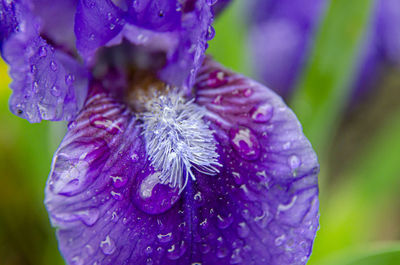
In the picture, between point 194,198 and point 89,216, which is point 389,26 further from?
point 89,216

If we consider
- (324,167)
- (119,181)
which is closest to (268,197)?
(119,181)

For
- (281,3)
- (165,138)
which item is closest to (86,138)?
(165,138)

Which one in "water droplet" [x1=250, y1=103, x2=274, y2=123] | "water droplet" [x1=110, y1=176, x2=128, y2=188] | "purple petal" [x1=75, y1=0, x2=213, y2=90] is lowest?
"water droplet" [x1=110, y1=176, x2=128, y2=188]

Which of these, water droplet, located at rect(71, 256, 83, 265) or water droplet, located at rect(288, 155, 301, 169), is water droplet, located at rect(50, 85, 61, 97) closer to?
water droplet, located at rect(71, 256, 83, 265)

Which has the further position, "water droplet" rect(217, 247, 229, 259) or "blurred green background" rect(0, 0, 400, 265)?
"blurred green background" rect(0, 0, 400, 265)

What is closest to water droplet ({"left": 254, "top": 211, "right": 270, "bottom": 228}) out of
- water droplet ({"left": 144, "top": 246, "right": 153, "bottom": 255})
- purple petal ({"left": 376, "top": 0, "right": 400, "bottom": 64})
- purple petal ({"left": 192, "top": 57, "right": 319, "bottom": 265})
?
purple petal ({"left": 192, "top": 57, "right": 319, "bottom": 265})

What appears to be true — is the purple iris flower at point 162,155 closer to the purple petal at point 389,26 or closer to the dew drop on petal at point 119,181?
the dew drop on petal at point 119,181
